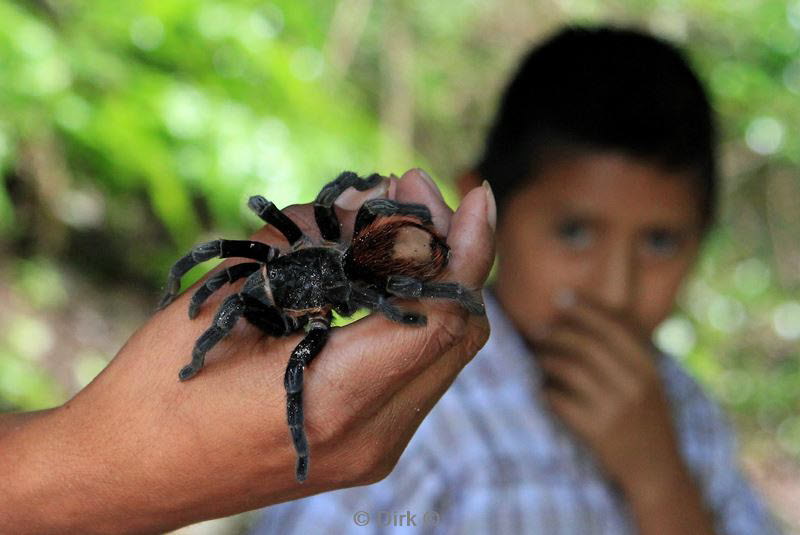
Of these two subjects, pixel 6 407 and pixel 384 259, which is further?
pixel 6 407

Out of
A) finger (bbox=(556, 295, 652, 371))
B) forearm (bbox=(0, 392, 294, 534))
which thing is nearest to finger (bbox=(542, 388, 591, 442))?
finger (bbox=(556, 295, 652, 371))

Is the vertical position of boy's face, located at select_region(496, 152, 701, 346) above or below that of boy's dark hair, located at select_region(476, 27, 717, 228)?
below

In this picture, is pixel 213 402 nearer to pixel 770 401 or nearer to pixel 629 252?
pixel 629 252

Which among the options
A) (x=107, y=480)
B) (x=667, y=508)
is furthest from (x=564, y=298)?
(x=107, y=480)

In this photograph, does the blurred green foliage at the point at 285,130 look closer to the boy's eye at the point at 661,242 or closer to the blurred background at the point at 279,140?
the blurred background at the point at 279,140

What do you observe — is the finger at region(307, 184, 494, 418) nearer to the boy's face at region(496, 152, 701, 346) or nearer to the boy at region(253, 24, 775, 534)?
the boy at region(253, 24, 775, 534)

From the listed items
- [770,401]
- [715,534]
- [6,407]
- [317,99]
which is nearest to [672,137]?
[715,534]
